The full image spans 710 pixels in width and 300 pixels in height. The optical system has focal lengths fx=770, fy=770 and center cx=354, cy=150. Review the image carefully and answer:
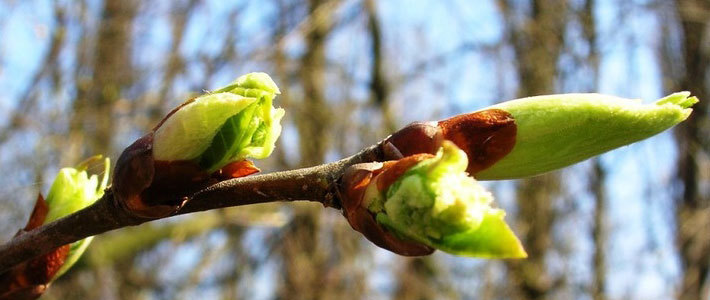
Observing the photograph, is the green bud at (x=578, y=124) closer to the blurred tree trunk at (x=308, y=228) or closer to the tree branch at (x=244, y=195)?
the tree branch at (x=244, y=195)

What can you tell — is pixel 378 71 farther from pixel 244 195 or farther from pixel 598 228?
pixel 244 195

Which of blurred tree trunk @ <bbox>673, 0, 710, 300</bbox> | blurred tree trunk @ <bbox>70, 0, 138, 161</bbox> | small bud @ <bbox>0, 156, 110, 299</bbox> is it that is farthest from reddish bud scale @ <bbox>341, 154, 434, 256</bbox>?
blurred tree trunk @ <bbox>673, 0, 710, 300</bbox>

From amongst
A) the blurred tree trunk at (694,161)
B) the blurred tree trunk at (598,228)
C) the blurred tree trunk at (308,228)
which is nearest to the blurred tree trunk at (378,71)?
the blurred tree trunk at (308,228)

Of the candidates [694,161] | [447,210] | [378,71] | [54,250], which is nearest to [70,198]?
[54,250]

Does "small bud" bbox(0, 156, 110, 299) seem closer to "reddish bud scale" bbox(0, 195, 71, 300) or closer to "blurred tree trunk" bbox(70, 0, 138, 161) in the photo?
"reddish bud scale" bbox(0, 195, 71, 300)

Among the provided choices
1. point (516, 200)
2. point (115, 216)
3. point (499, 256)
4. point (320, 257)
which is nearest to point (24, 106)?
point (320, 257)

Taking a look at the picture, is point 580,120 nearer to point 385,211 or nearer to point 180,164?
point 385,211
